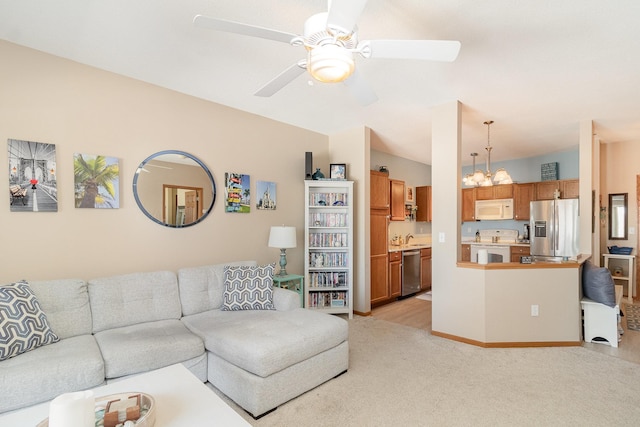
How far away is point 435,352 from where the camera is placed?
3.25 metres

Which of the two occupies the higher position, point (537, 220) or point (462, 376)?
point (537, 220)

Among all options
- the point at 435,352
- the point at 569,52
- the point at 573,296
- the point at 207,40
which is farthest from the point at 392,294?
the point at 207,40

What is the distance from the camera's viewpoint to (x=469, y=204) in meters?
6.92

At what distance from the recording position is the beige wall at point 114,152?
2.51 metres

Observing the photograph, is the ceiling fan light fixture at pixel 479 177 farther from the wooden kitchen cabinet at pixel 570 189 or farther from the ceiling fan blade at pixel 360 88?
the ceiling fan blade at pixel 360 88

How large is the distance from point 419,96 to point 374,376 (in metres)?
2.88

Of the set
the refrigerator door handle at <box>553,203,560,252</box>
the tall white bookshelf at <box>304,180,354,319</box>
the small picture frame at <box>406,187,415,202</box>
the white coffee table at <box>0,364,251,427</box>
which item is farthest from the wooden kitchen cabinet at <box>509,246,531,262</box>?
the white coffee table at <box>0,364,251,427</box>

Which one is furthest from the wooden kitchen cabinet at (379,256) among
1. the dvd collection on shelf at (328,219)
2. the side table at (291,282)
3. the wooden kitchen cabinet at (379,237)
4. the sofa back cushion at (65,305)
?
the sofa back cushion at (65,305)

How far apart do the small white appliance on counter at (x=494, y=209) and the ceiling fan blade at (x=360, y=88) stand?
529 cm

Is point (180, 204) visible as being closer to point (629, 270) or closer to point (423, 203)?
point (423, 203)

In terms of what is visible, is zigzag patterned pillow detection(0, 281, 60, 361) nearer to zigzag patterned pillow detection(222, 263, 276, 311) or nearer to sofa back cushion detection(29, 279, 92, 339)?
sofa back cushion detection(29, 279, 92, 339)

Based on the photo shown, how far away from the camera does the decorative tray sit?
1276 mm

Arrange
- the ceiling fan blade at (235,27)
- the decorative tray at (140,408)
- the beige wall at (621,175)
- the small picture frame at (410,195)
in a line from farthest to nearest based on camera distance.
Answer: the small picture frame at (410,195)
the beige wall at (621,175)
the ceiling fan blade at (235,27)
the decorative tray at (140,408)

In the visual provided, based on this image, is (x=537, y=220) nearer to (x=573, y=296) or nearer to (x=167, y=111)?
(x=573, y=296)
